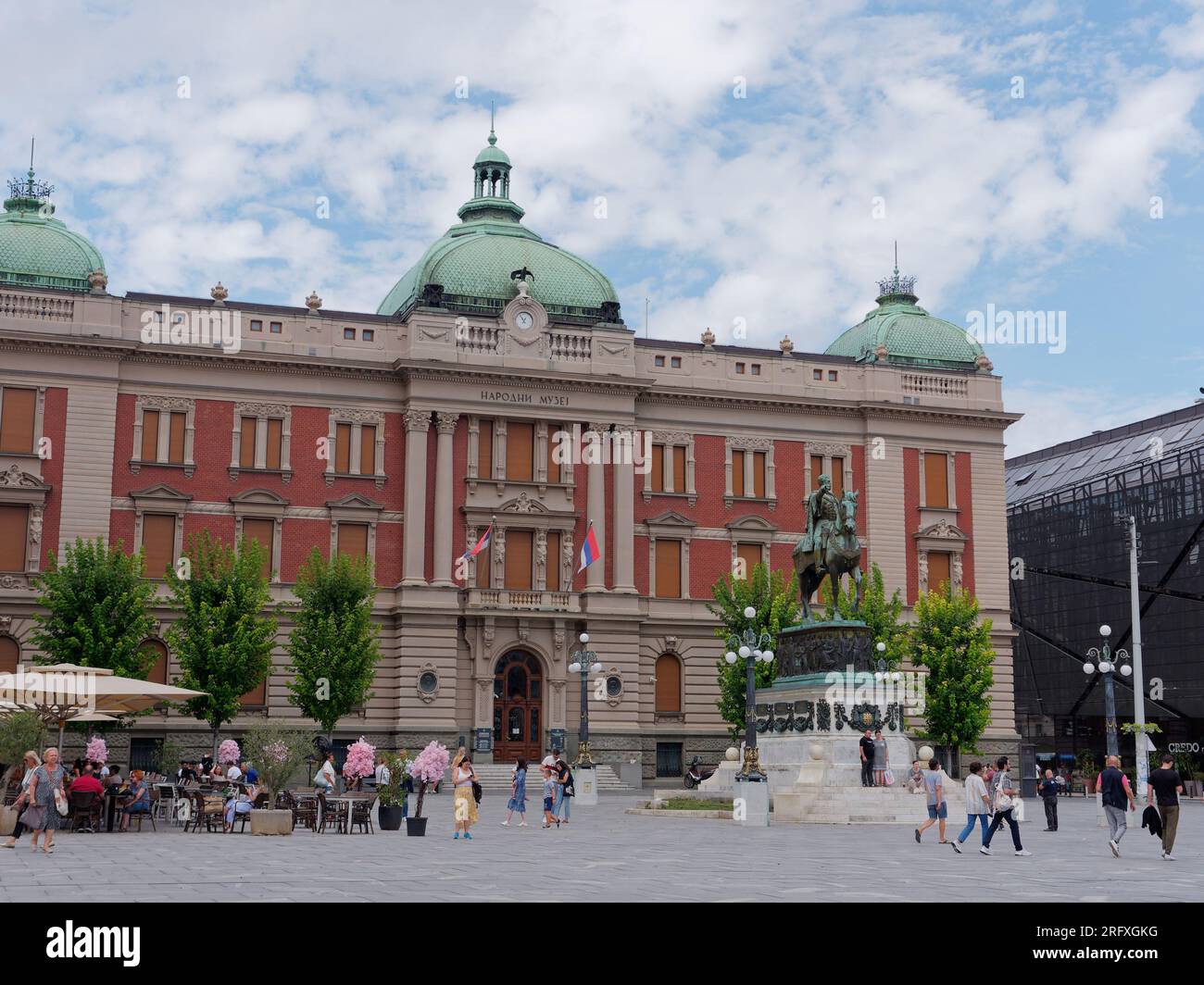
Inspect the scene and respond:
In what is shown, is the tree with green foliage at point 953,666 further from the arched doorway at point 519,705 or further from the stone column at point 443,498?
the stone column at point 443,498

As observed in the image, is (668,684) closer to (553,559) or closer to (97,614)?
(553,559)

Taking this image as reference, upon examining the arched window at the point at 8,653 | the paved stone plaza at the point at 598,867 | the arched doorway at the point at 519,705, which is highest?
the arched window at the point at 8,653

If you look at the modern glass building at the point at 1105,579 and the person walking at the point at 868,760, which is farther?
the modern glass building at the point at 1105,579

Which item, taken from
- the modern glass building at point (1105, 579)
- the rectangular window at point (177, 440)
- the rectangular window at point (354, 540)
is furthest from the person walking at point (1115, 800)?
the modern glass building at point (1105, 579)

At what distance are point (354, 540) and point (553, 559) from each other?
7.82 metres

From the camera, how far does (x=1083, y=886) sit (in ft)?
58.5

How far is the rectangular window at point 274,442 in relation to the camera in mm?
55469

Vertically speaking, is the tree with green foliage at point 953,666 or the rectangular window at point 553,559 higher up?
the rectangular window at point 553,559

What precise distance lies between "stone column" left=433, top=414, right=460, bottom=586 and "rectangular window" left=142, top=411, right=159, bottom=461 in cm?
1043

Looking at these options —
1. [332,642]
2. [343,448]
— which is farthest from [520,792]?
[343,448]

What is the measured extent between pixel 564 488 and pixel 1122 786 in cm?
3514

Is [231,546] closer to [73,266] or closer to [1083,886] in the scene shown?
[73,266]

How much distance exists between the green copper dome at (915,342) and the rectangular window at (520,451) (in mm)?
16491

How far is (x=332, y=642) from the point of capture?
49.8m
